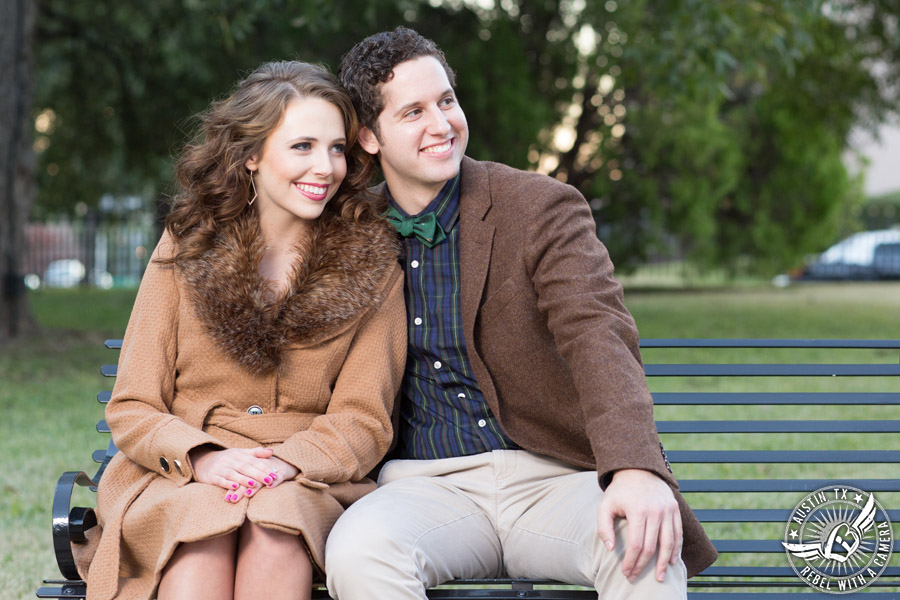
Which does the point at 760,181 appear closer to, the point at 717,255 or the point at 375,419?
the point at 717,255

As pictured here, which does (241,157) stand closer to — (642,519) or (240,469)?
(240,469)

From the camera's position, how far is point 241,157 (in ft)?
9.61

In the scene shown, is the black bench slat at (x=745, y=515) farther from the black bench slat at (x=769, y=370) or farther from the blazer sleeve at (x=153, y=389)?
the blazer sleeve at (x=153, y=389)

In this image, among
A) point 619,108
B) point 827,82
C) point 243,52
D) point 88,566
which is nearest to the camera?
point 88,566

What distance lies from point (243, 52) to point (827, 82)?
8.61 m

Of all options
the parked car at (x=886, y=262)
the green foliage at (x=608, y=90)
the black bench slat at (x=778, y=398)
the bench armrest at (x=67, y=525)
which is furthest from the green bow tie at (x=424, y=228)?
the parked car at (x=886, y=262)

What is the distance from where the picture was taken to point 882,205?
32094mm

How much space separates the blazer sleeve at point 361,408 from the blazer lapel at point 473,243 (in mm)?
202

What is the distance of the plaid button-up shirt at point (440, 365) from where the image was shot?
2891mm

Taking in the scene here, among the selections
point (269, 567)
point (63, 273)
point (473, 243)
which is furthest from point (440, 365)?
point (63, 273)

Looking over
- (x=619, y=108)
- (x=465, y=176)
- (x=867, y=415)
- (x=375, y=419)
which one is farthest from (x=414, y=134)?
(x=619, y=108)

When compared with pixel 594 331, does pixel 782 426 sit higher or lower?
lower

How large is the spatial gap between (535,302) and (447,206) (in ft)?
1.31

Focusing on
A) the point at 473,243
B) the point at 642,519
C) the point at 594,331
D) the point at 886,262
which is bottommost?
the point at 886,262
